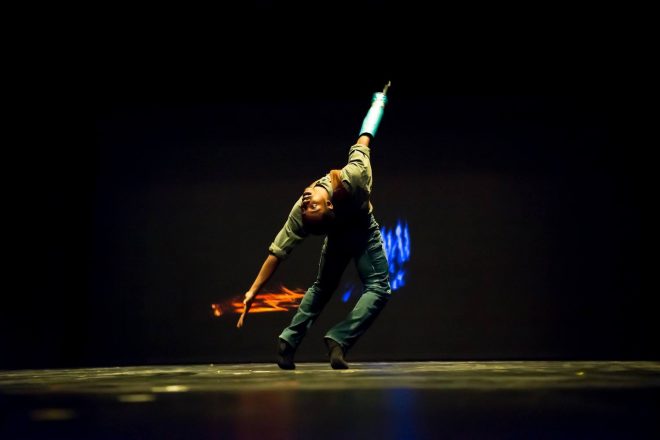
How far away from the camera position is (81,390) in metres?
2.97

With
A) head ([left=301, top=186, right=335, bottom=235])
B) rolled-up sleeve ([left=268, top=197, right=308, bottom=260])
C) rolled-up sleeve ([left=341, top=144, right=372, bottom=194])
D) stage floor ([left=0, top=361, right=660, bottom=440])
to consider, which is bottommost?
stage floor ([left=0, top=361, right=660, bottom=440])

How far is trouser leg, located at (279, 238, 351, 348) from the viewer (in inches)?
150

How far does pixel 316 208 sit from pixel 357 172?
0.93 feet

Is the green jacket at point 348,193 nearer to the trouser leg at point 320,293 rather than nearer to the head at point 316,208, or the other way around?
the head at point 316,208

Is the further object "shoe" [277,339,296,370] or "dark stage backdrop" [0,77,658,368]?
"dark stage backdrop" [0,77,658,368]

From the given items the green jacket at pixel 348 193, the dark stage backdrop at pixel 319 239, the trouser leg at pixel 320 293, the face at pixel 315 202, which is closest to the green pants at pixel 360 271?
the trouser leg at pixel 320 293

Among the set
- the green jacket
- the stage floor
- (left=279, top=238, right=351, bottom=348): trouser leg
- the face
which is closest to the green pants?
(left=279, top=238, right=351, bottom=348): trouser leg

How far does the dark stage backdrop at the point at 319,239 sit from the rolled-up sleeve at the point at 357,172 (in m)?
1.73

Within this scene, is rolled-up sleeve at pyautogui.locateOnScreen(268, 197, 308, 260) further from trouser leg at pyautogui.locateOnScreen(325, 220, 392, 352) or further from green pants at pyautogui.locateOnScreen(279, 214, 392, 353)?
trouser leg at pyautogui.locateOnScreen(325, 220, 392, 352)

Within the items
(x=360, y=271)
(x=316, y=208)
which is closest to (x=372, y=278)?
(x=360, y=271)

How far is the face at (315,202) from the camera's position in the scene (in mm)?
3500

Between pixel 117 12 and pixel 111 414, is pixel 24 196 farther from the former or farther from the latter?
pixel 111 414

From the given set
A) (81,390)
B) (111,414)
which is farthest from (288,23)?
(111,414)

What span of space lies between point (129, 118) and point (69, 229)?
96cm
